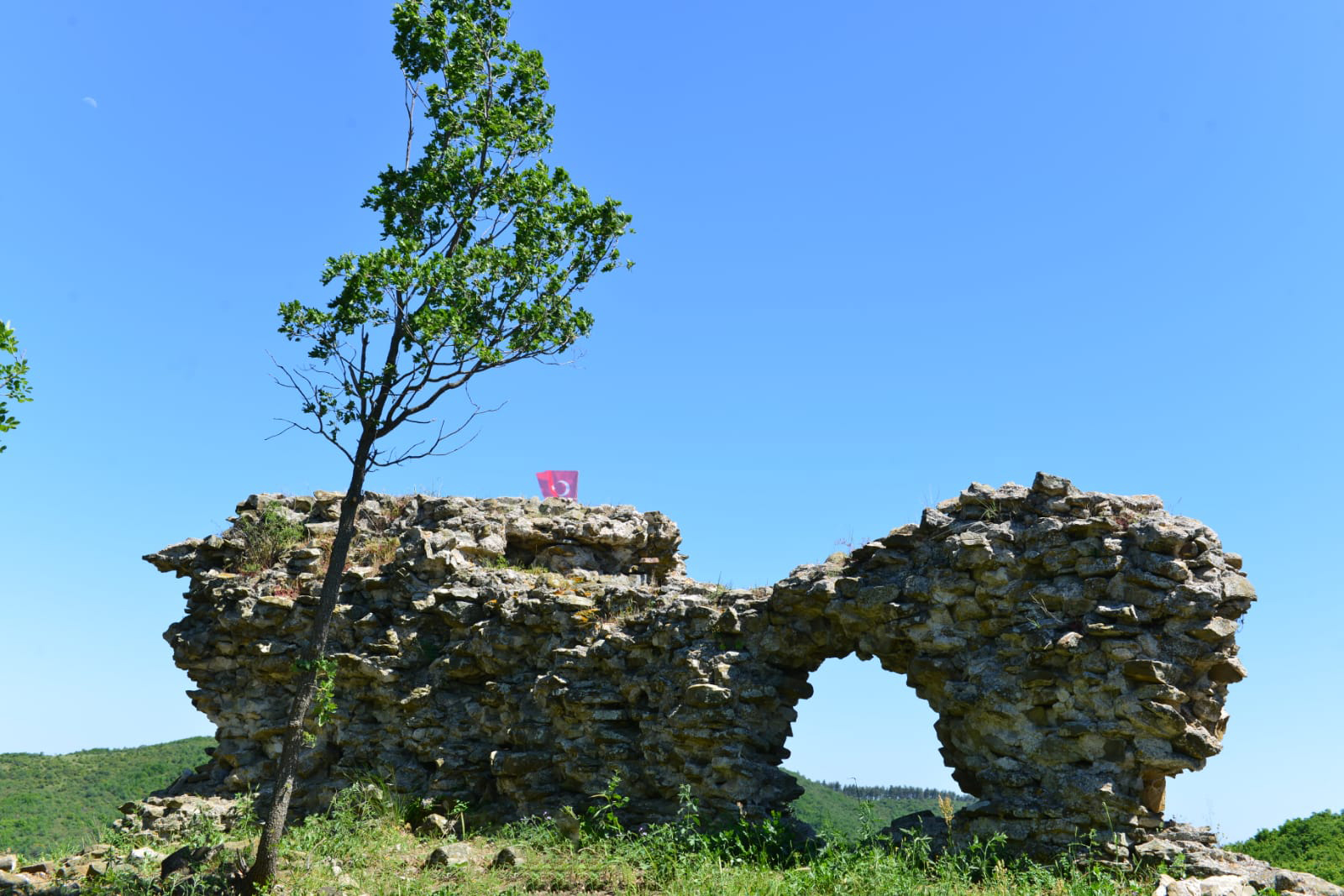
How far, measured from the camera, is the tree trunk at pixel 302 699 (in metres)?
11.3

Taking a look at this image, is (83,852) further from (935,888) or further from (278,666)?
(935,888)

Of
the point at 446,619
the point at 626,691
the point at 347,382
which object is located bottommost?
the point at 626,691

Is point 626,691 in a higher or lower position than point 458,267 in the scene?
lower

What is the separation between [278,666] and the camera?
16.4 m

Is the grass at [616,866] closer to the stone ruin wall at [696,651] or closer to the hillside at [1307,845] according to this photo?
the stone ruin wall at [696,651]

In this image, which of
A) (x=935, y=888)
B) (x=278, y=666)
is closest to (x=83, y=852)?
(x=278, y=666)

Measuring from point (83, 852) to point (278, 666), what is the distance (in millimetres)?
3784

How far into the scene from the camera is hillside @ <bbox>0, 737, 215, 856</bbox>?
30297 mm

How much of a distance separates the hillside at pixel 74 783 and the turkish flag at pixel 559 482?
17989 millimetres

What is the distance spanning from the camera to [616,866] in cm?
1148

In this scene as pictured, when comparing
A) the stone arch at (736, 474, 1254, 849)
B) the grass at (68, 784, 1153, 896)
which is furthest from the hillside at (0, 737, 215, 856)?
the stone arch at (736, 474, 1254, 849)

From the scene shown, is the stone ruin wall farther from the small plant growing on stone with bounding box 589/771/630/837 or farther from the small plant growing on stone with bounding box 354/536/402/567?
the small plant growing on stone with bounding box 589/771/630/837

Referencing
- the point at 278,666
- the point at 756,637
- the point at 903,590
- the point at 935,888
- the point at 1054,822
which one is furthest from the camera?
the point at 278,666

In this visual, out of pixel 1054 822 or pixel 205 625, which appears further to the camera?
pixel 205 625
